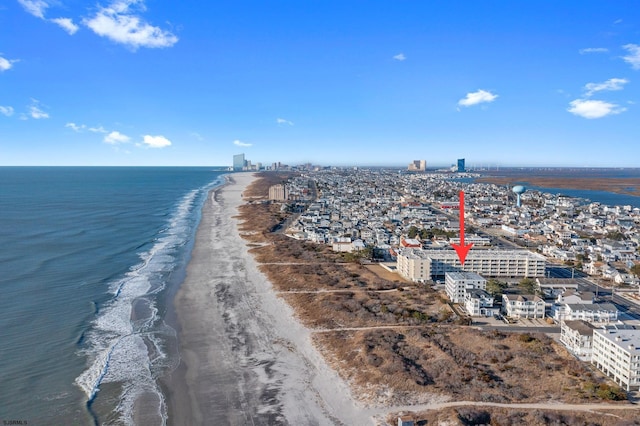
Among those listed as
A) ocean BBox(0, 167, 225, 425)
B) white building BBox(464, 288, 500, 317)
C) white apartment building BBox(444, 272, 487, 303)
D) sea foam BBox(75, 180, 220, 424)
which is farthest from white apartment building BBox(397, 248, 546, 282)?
sea foam BBox(75, 180, 220, 424)

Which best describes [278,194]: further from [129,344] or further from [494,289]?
[129,344]

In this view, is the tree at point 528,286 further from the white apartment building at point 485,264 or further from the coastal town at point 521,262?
the white apartment building at point 485,264

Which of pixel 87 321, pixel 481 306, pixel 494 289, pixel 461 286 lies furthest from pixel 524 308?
pixel 87 321

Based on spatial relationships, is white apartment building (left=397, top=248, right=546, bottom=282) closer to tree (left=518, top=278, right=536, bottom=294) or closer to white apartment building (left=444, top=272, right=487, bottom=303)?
tree (left=518, top=278, right=536, bottom=294)

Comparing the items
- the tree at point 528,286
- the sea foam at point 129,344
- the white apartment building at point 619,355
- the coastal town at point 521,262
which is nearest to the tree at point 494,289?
the coastal town at point 521,262

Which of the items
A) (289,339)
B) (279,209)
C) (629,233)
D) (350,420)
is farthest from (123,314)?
(629,233)

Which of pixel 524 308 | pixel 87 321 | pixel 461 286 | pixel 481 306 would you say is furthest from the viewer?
pixel 461 286
